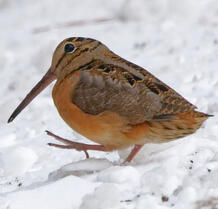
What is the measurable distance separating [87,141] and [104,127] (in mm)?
1122

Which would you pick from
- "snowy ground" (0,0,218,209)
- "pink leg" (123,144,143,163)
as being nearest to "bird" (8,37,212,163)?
"pink leg" (123,144,143,163)

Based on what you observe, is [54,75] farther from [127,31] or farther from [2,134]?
[127,31]

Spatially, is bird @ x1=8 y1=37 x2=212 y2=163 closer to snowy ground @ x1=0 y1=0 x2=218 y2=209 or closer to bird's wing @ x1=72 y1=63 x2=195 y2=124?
bird's wing @ x1=72 y1=63 x2=195 y2=124

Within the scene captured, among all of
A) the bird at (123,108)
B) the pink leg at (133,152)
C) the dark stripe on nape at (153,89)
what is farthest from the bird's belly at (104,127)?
the dark stripe on nape at (153,89)

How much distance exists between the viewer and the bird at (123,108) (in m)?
3.69

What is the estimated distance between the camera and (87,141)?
480 centimetres

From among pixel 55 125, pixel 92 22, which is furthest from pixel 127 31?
pixel 55 125

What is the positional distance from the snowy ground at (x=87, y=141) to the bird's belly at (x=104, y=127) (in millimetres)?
158

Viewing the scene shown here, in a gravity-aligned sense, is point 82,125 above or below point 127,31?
above

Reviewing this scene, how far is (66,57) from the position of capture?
4.09 m

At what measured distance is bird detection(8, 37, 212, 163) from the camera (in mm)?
3691

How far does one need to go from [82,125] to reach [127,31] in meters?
4.73

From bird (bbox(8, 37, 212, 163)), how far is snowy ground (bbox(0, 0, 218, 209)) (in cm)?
16

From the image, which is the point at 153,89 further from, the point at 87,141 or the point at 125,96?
the point at 87,141
